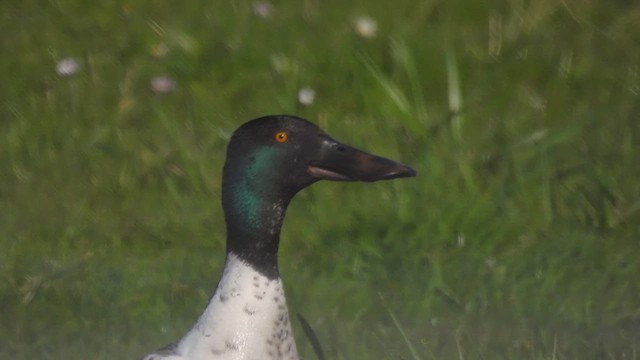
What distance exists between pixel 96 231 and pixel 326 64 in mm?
1438

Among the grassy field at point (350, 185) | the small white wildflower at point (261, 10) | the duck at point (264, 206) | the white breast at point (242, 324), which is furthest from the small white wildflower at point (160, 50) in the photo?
the white breast at point (242, 324)

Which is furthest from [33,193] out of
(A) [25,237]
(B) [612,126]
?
(B) [612,126]

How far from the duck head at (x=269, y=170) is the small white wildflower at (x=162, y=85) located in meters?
3.08

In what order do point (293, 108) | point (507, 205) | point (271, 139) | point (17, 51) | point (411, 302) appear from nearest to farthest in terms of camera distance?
point (271, 139)
point (411, 302)
point (507, 205)
point (293, 108)
point (17, 51)

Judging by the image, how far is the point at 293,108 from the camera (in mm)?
7816

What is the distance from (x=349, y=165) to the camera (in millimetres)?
5059

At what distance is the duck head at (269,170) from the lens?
16.6ft

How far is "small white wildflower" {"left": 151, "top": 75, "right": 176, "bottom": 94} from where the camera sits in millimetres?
8148

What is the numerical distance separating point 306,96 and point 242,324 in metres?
3.00

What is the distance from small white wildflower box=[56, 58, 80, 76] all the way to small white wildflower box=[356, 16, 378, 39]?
4.28ft

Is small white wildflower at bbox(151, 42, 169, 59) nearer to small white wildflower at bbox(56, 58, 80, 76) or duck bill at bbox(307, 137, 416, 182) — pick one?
small white wildflower at bbox(56, 58, 80, 76)

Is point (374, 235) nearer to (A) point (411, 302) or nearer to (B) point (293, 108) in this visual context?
(A) point (411, 302)

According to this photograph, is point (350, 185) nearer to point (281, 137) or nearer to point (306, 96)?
point (306, 96)

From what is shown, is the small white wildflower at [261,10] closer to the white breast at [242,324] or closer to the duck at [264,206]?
the duck at [264,206]
